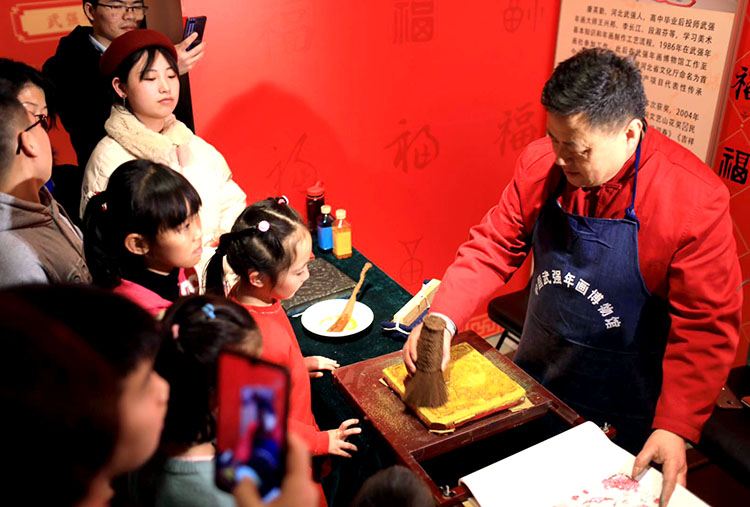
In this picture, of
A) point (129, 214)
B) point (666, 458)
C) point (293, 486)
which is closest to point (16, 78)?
point (129, 214)

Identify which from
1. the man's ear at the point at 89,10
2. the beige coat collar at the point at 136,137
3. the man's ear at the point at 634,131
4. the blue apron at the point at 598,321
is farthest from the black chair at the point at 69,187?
the man's ear at the point at 634,131

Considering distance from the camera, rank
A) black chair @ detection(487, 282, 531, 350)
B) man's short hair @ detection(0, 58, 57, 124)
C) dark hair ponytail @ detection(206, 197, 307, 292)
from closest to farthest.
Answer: man's short hair @ detection(0, 58, 57, 124) → dark hair ponytail @ detection(206, 197, 307, 292) → black chair @ detection(487, 282, 531, 350)

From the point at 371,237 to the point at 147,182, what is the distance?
6.20ft

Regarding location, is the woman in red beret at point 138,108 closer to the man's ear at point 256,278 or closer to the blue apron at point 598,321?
the man's ear at point 256,278

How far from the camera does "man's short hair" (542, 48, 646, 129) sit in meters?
1.56

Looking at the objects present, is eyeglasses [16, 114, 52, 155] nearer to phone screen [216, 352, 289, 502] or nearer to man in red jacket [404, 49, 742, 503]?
man in red jacket [404, 49, 742, 503]

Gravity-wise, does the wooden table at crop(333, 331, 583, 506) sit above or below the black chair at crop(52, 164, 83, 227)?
below

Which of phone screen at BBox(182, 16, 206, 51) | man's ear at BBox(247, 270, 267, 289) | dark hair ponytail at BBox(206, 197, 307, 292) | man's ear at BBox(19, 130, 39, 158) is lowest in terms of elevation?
man's ear at BBox(247, 270, 267, 289)

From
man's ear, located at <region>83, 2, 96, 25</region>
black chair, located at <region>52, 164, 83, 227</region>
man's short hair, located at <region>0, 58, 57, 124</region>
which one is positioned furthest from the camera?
black chair, located at <region>52, 164, 83, 227</region>

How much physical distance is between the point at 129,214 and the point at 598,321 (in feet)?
4.61

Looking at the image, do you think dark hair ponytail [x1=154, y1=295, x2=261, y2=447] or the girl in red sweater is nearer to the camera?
dark hair ponytail [x1=154, y1=295, x2=261, y2=447]

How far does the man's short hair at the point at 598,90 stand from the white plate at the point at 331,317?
1.07 m

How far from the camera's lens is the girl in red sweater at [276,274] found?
1726 mm

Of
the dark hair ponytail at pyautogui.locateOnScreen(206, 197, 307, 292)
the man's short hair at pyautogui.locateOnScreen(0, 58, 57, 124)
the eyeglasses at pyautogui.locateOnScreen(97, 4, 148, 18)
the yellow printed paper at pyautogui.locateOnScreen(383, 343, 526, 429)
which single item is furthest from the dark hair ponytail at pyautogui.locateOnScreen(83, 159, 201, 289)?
the eyeglasses at pyautogui.locateOnScreen(97, 4, 148, 18)
